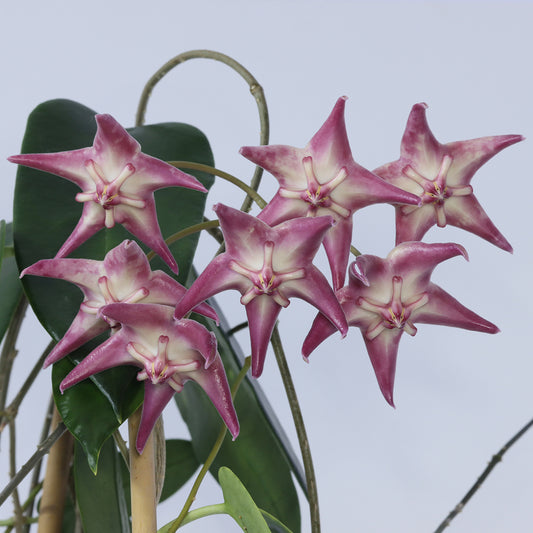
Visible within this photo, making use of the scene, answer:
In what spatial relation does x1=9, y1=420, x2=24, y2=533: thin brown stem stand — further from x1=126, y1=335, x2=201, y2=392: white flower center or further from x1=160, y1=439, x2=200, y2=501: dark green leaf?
x1=126, y1=335, x2=201, y2=392: white flower center

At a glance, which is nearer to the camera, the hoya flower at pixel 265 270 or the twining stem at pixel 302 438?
the hoya flower at pixel 265 270

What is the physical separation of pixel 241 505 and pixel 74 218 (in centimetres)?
24

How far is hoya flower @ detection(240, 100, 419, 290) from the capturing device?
441 mm

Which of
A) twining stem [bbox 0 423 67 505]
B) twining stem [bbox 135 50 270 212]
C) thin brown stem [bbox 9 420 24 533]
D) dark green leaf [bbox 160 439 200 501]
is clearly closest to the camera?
twining stem [bbox 0 423 67 505]

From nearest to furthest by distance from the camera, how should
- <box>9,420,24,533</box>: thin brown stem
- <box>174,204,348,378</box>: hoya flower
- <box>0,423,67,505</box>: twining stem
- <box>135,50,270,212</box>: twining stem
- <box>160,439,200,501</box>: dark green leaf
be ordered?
<box>174,204,348,378</box>: hoya flower, <box>0,423,67,505</box>: twining stem, <box>135,50,270,212</box>: twining stem, <box>9,420,24,533</box>: thin brown stem, <box>160,439,200,501</box>: dark green leaf

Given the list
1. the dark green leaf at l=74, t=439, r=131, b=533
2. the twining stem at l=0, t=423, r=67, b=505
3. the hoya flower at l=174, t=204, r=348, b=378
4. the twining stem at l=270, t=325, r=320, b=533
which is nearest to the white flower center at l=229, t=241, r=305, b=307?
the hoya flower at l=174, t=204, r=348, b=378

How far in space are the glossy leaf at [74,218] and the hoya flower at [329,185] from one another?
0.13m

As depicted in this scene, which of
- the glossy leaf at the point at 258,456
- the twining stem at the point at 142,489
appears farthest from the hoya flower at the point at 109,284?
the glossy leaf at the point at 258,456

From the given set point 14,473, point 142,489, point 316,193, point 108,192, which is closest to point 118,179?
point 108,192

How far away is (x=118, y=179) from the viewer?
1.46ft

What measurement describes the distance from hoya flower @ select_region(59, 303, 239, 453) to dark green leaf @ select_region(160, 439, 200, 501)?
0.49 metres

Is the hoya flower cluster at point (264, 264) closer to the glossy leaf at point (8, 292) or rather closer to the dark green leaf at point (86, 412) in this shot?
the dark green leaf at point (86, 412)

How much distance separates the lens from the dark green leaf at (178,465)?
930 mm

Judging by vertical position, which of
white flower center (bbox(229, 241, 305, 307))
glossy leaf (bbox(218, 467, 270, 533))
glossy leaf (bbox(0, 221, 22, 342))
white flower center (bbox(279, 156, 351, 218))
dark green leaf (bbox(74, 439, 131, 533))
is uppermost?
glossy leaf (bbox(0, 221, 22, 342))
